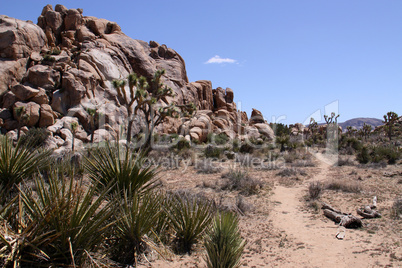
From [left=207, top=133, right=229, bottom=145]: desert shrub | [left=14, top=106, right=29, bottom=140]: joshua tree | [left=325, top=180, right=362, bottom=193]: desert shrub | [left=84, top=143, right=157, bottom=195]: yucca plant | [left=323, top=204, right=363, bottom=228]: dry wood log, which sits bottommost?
[left=323, top=204, right=363, bottom=228]: dry wood log

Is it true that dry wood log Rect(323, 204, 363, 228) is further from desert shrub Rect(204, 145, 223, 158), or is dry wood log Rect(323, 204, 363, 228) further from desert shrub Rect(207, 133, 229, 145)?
desert shrub Rect(207, 133, 229, 145)

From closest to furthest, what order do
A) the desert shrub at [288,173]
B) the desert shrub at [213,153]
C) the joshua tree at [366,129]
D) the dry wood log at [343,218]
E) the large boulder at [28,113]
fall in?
the dry wood log at [343,218] < the desert shrub at [288,173] < the desert shrub at [213,153] < the large boulder at [28,113] < the joshua tree at [366,129]

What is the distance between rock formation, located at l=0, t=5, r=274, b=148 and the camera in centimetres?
2781

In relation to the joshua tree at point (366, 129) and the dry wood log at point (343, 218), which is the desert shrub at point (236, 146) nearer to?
the dry wood log at point (343, 218)

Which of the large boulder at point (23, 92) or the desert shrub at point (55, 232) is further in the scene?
the large boulder at point (23, 92)

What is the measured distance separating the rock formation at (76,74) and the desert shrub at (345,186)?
775 inches

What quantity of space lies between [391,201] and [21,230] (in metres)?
9.72

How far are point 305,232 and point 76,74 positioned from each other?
30.6 m

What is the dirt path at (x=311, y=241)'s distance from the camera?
16.7ft

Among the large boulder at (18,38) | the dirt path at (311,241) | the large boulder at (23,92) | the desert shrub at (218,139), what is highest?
the large boulder at (18,38)

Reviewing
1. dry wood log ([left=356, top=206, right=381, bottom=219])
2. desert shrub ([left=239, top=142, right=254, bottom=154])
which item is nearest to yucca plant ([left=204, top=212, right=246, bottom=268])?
dry wood log ([left=356, top=206, right=381, bottom=219])


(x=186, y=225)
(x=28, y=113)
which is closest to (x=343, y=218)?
(x=186, y=225)

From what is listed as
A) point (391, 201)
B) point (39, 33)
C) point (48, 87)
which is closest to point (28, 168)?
point (391, 201)

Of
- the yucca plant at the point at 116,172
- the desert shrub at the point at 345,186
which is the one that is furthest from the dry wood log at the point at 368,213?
the yucca plant at the point at 116,172
